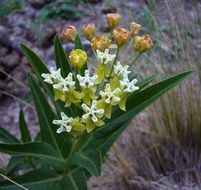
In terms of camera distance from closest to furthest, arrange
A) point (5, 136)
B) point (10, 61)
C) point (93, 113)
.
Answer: point (93, 113), point (5, 136), point (10, 61)

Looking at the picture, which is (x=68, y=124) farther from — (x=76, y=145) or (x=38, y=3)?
(x=38, y=3)

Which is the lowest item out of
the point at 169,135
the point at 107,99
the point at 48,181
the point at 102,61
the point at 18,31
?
the point at 169,135

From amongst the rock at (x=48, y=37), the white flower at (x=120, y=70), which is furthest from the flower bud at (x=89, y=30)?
the rock at (x=48, y=37)

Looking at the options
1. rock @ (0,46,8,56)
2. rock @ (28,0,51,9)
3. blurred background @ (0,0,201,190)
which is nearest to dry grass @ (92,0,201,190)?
blurred background @ (0,0,201,190)

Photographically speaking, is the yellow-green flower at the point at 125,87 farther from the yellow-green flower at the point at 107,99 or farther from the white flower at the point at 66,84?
the white flower at the point at 66,84

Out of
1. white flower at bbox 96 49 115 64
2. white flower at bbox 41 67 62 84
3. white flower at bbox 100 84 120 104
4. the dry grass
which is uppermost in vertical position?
white flower at bbox 96 49 115 64

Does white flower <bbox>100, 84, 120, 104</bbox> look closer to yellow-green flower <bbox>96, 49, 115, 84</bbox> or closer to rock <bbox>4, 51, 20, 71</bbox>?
yellow-green flower <bbox>96, 49, 115, 84</bbox>

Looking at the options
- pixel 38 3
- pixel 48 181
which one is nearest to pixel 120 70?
pixel 48 181
